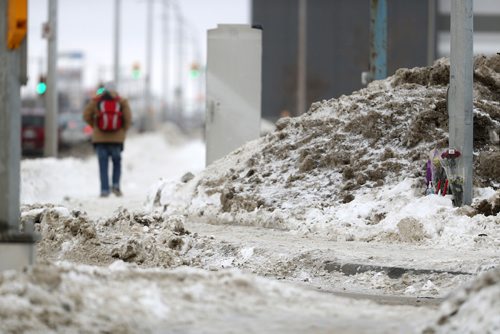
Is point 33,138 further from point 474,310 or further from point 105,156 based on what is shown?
point 474,310

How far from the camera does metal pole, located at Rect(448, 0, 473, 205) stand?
45.3 ft

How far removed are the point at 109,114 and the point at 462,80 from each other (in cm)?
893

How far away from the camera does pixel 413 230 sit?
1289 cm

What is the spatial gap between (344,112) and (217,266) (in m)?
5.03

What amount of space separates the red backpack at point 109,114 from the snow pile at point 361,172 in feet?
13.8

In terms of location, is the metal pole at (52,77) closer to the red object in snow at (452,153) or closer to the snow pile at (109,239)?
the snow pile at (109,239)

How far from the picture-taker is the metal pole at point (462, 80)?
543 inches

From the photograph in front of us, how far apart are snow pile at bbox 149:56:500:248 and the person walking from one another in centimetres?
423

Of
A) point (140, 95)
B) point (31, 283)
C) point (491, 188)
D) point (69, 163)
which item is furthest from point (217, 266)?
point (140, 95)

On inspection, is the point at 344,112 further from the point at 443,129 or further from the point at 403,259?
the point at 403,259

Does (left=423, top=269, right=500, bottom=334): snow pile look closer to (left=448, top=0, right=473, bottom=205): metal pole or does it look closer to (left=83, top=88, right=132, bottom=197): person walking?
(left=448, top=0, right=473, bottom=205): metal pole

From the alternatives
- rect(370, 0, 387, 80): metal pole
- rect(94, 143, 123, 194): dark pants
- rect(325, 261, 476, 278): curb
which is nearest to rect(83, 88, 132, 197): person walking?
rect(94, 143, 123, 194): dark pants

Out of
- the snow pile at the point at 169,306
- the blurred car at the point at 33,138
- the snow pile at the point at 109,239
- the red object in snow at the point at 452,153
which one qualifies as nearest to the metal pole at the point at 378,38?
the red object in snow at the point at 452,153

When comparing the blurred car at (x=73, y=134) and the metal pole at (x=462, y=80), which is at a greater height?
the metal pole at (x=462, y=80)
